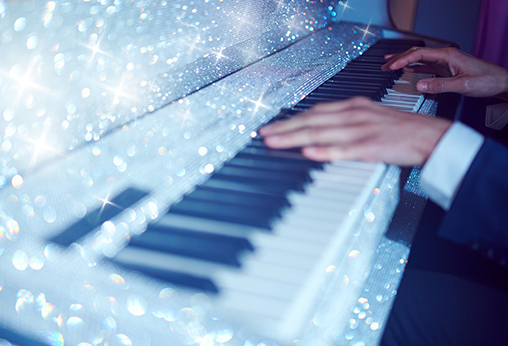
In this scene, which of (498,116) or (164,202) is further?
(498,116)

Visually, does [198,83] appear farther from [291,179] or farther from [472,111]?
[472,111]

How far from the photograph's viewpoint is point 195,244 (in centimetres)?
43

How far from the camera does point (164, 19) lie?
2.31ft

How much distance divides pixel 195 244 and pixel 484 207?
0.45 m

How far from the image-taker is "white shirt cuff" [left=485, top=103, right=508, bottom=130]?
1249mm

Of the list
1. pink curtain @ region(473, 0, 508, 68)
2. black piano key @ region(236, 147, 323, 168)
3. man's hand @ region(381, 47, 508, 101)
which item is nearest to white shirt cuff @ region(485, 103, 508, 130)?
man's hand @ region(381, 47, 508, 101)

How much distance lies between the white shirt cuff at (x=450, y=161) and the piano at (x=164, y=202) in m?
0.09

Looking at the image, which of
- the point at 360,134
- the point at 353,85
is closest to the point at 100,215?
the point at 360,134

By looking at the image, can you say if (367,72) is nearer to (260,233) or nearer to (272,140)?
(272,140)

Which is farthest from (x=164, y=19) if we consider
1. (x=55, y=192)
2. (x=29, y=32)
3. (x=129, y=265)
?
(x=129, y=265)

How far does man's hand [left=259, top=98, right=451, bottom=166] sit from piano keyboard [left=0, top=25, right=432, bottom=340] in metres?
0.02

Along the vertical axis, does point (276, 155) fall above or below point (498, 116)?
above

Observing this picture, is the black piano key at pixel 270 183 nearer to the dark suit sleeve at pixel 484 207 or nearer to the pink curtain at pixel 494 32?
the dark suit sleeve at pixel 484 207

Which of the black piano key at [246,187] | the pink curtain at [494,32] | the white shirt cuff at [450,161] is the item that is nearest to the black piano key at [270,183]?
the black piano key at [246,187]
